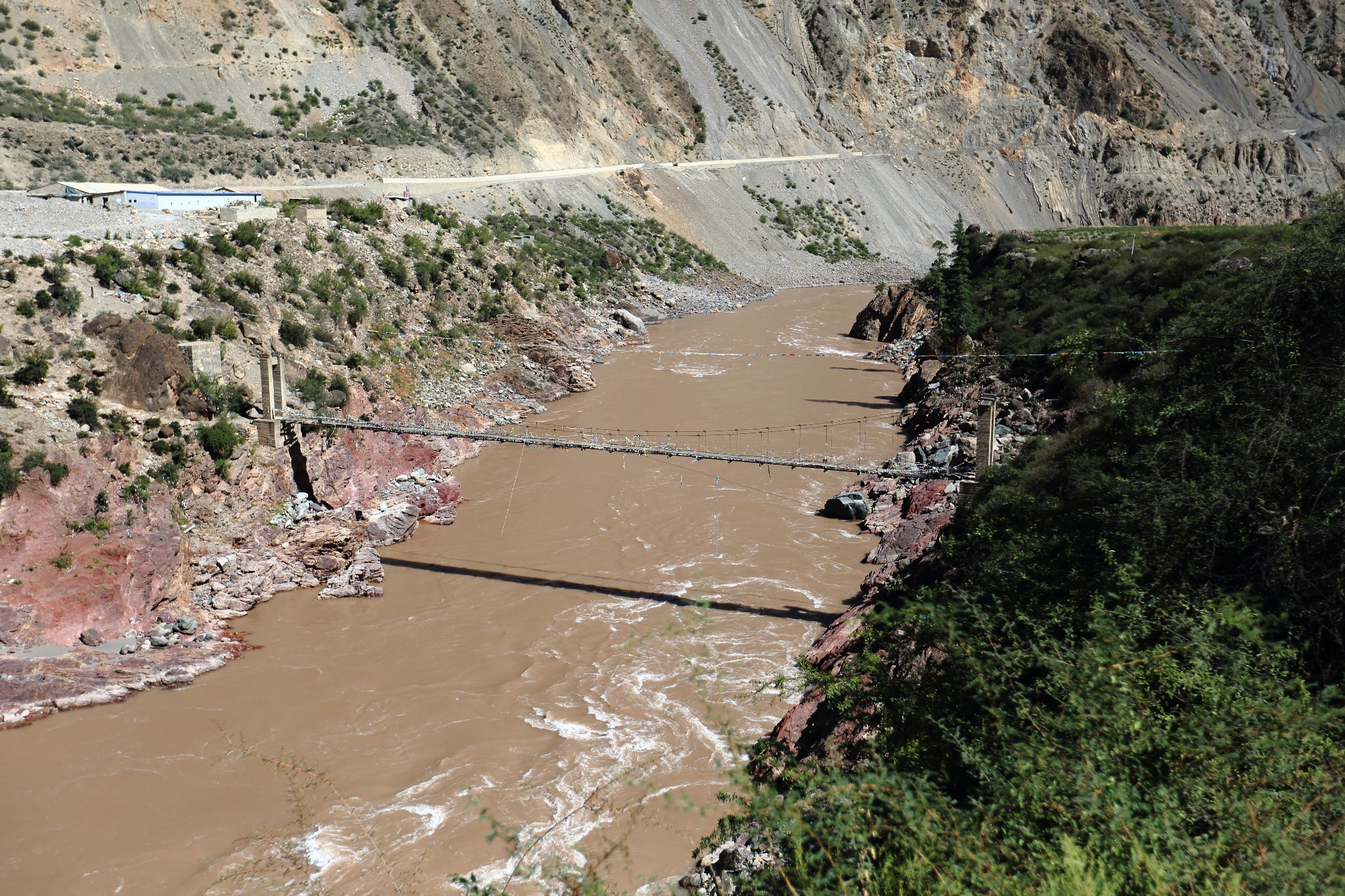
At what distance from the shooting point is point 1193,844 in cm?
516

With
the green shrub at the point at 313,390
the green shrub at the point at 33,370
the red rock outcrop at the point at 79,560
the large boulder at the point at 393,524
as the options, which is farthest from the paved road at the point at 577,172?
the red rock outcrop at the point at 79,560

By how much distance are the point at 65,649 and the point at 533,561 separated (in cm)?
815

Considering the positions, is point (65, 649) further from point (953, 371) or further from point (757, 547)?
point (953, 371)

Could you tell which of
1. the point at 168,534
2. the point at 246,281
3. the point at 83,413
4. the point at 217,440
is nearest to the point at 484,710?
the point at 168,534

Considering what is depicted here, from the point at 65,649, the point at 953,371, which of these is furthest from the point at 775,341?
the point at 65,649

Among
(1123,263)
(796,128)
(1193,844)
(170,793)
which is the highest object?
(796,128)

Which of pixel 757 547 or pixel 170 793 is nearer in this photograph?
pixel 170 793

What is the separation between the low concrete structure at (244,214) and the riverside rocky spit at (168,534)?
6723 millimetres

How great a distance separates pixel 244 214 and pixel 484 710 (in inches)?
736

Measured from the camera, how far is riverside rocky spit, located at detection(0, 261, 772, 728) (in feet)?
49.4

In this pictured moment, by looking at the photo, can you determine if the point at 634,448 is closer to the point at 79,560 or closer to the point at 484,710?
the point at 484,710

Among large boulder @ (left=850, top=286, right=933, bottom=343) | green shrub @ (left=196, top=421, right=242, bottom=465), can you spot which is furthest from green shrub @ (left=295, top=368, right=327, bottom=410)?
large boulder @ (left=850, top=286, right=933, bottom=343)

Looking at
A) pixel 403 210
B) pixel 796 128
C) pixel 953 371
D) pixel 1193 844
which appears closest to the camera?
pixel 1193 844

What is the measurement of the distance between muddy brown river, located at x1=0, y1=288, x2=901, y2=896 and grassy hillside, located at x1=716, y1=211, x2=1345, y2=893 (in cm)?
136
